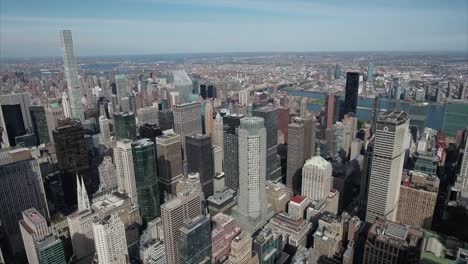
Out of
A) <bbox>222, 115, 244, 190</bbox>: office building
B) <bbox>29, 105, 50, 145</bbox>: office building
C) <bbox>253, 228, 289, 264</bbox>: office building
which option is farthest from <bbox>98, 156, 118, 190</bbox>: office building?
<bbox>253, 228, 289, 264</bbox>: office building

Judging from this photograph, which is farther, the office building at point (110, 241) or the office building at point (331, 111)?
the office building at point (331, 111)

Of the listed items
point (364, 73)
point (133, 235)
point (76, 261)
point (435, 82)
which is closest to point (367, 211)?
point (133, 235)

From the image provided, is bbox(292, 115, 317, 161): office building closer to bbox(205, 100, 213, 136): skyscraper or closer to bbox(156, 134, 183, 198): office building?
bbox(205, 100, 213, 136): skyscraper

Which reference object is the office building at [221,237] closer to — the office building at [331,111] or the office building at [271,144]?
the office building at [271,144]

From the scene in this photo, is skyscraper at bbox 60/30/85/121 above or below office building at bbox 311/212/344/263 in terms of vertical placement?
above

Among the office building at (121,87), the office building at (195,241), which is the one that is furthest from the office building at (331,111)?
the office building at (121,87)
